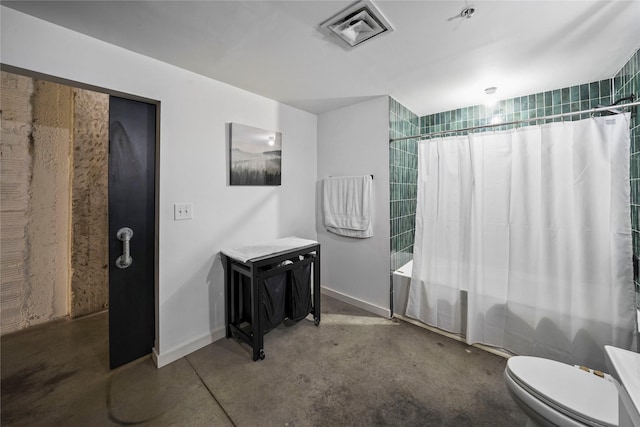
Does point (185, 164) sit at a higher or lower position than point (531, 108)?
lower

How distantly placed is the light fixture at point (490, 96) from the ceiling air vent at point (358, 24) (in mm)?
1410

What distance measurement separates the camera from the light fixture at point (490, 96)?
227cm

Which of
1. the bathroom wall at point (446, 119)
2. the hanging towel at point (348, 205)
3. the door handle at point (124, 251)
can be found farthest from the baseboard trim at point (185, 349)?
the bathroom wall at point (446, 119)

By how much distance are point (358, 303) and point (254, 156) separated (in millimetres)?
1899

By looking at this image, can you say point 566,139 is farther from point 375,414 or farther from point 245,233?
point 245,233

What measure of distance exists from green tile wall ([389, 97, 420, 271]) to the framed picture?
46.3 inches

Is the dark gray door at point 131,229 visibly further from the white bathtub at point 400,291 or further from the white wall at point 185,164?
the white bathtub at point 400,291

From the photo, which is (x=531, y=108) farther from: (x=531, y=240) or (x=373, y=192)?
(x=373, y=192)

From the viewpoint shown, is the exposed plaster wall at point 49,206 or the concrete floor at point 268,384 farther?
the exposed plaster wall at point 49,206

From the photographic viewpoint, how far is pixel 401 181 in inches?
106

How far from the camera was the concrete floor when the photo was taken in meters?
1.39

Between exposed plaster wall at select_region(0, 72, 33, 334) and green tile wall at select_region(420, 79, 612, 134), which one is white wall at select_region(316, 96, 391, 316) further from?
exposed plaster wall at select_region(0, 72, 33, 334)

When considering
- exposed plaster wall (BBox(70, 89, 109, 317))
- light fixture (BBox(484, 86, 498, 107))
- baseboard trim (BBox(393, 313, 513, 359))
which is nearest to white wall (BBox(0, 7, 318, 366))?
exposed plaster wall (BBox(70, 89, 109, 317))

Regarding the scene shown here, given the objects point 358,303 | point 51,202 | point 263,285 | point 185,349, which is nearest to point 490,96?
point 358,303
